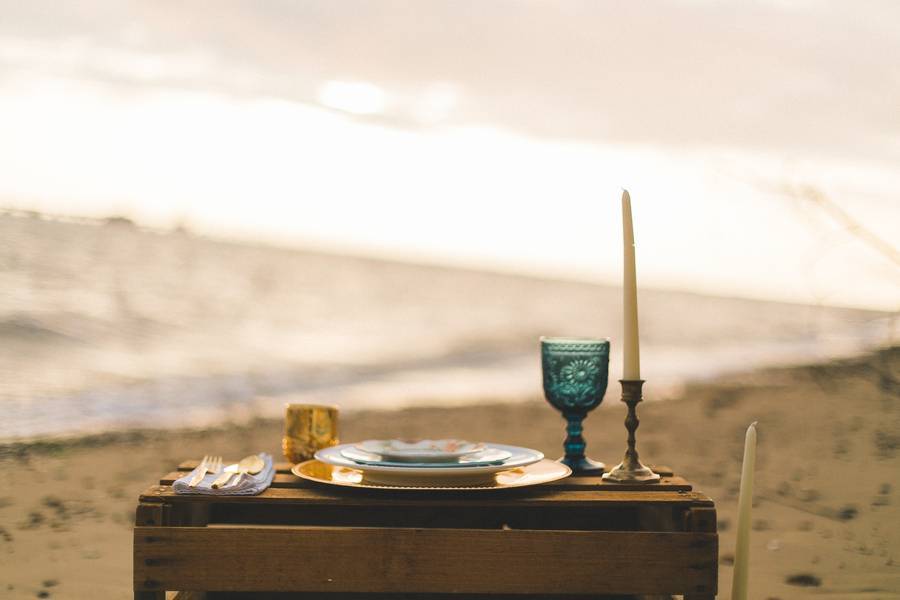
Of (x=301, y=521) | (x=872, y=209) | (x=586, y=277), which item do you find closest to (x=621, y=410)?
(x=872, y=209)

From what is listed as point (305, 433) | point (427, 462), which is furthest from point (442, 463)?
point (305, 433)

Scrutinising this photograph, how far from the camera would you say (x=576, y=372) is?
5.69 ft

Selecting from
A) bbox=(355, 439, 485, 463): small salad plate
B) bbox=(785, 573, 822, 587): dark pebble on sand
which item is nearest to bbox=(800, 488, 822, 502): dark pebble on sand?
bbox=(785, 573, 822, 587): dark pebble on sand

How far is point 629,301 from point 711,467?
3.16 m

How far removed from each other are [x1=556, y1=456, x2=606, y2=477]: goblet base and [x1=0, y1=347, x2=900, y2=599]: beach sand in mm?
577

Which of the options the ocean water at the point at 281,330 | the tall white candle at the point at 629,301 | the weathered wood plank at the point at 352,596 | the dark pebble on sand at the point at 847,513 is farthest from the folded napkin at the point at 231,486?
the ocean water at the point at 281,330

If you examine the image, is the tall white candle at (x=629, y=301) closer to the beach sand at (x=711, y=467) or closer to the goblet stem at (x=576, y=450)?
the goblet stem at (x=576, y=450)

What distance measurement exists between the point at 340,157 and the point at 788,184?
1087 cm

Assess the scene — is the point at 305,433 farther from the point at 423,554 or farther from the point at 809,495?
the point at 809,495

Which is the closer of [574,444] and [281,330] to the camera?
[574,444]

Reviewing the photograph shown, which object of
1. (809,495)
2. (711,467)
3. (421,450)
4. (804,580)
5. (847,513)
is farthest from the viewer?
(711,467)

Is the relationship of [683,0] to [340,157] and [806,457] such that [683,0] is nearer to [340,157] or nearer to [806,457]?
[806,457]

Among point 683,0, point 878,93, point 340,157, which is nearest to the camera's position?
point 878,93

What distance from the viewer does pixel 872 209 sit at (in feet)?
13.6
